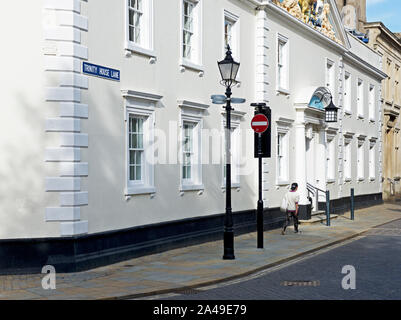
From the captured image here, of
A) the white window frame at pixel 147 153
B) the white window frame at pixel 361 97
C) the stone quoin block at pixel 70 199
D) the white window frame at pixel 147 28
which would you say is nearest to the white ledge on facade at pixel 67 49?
the white window frame at pixel 147 153

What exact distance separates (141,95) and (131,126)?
73 cm

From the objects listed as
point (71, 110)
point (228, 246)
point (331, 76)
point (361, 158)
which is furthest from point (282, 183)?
point (361, 158)

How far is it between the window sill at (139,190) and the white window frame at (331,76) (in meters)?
14.1

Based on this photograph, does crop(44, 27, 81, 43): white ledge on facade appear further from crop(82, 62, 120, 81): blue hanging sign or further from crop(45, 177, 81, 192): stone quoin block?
crop(45, 177, 81, 192): stone quoin block

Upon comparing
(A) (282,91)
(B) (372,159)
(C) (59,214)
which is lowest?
(C) (59,214)

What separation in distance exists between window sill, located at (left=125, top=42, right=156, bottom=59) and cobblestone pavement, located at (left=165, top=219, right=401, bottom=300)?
18.6 feet

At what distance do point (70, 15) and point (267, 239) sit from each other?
343 inches

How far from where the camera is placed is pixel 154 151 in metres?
14.2

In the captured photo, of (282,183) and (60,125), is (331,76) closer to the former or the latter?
(282,183)

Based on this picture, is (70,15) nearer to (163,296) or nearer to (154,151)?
(154,151)

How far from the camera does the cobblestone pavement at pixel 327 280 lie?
958 centimetres

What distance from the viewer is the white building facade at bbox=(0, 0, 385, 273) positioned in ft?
37.8

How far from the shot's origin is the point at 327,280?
11.0 meters
